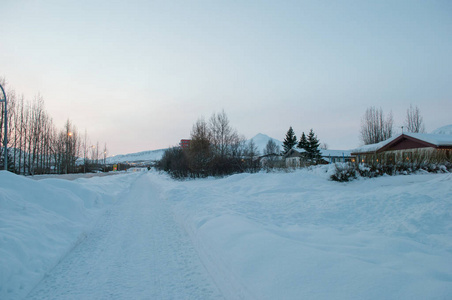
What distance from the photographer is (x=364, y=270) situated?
122 inches

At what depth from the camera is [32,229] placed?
5.53m

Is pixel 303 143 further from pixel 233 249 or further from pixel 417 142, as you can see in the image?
pixel 233 249

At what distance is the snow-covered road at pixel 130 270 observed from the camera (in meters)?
3.49

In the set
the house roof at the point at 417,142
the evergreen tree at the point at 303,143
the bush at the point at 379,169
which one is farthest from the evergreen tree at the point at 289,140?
the bush at the point at 379,169

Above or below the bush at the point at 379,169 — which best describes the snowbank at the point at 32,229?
below

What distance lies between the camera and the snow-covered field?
3145 mm

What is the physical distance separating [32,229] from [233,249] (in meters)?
4.46

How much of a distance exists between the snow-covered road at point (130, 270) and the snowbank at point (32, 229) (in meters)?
0.24

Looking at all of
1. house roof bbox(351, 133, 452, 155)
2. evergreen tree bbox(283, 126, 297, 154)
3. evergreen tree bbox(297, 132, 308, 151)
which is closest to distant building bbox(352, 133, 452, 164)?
house roof bbox(351, 133, 452, 155)

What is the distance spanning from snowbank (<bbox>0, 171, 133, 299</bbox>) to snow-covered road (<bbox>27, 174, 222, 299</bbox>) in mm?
245

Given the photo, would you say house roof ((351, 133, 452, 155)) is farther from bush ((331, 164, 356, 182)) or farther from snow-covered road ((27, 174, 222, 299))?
snow-covered road ((27, 174, 222, 299))

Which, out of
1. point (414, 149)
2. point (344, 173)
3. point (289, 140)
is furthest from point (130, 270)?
point (289, 140)

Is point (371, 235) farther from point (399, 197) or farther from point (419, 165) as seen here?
point (419, 165)

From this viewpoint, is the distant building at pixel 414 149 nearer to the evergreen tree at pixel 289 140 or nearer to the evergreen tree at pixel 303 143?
the evergreen tree at pixel 303 143
